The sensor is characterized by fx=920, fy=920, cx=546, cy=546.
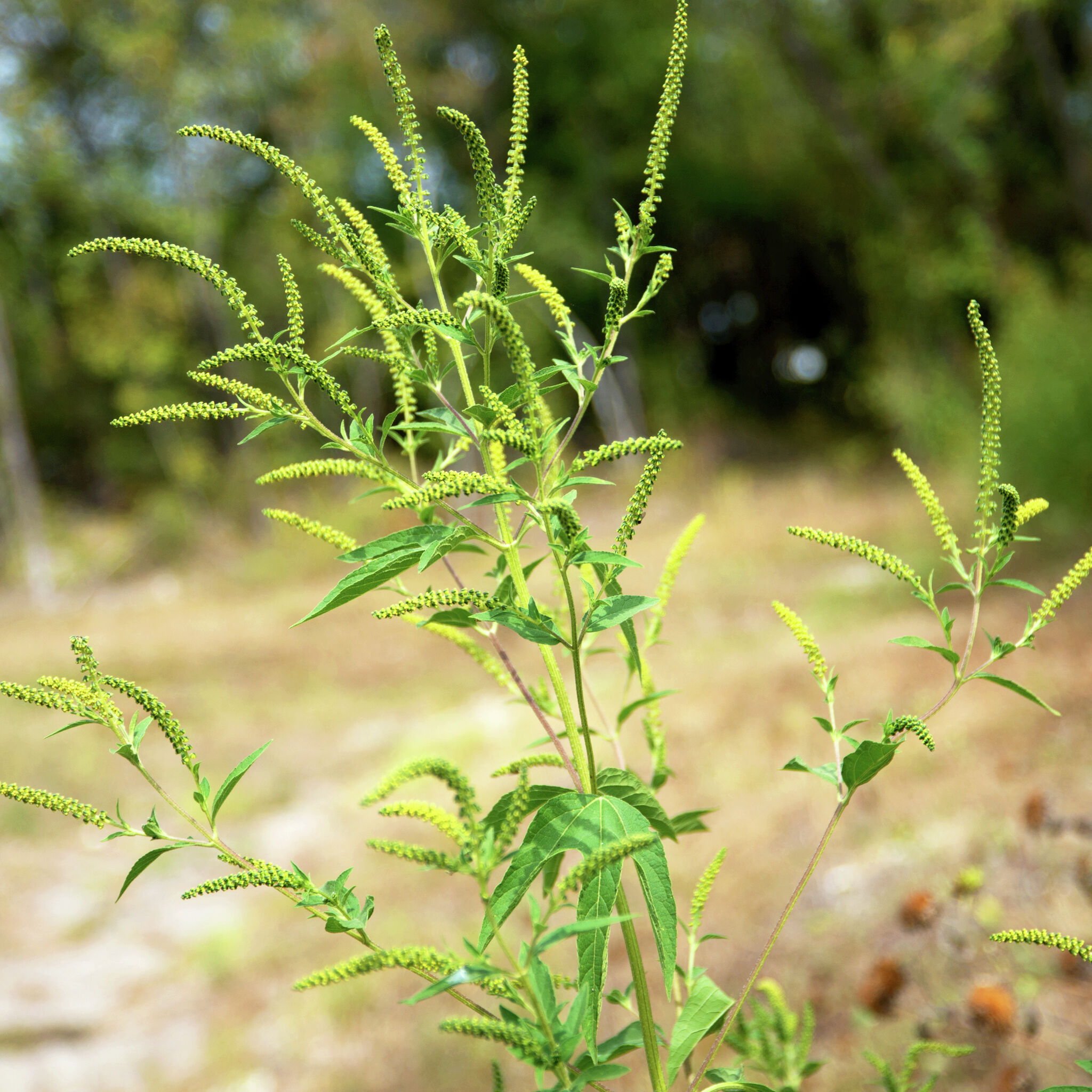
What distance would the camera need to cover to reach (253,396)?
0.89 metres

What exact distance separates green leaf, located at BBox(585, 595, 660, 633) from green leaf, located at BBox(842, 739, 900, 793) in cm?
24

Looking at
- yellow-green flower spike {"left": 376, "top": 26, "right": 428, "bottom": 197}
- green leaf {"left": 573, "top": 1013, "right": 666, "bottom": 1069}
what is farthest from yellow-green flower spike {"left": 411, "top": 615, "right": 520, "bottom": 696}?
yellow-green flower spike {"left": 376, "top": 26, "right": 428, "bottom": 197}

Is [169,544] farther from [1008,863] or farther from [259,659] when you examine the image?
[1008,863]

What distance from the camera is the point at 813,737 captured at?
18.3 feet

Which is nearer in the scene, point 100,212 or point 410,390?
point 410,390

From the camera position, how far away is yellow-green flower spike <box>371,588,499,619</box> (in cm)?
87

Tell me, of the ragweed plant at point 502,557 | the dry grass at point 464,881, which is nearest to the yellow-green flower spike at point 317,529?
the ragweed plant at point 502,557

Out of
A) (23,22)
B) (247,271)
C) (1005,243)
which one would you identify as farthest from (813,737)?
(23,22)

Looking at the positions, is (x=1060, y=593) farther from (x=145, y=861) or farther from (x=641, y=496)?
(x=145, y=861)

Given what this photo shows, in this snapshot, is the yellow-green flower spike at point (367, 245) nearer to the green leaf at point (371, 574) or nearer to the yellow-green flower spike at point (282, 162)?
the yellow-green flower spike at point (282, 162)

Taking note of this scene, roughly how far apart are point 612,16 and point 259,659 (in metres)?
13.9

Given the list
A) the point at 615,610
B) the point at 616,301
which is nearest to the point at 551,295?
the point at 616,301

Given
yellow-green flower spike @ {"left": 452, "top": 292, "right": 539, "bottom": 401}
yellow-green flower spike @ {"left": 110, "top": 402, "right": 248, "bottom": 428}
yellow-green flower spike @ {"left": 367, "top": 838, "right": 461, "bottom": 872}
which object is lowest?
yellow-green flower spike @ {"left": 367, "top": 838, "right": 461, "bottom": 872}

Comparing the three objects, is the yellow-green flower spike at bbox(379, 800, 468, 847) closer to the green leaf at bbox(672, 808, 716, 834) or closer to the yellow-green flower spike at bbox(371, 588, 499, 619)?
the yellow-green flower spike at bbox(371, 588, 499, 619)
